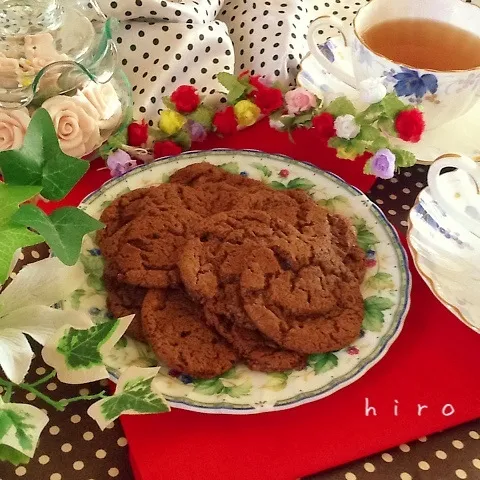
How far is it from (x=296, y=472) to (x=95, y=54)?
0.54 metres

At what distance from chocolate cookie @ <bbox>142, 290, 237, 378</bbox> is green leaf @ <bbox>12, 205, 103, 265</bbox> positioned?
18 centimetres

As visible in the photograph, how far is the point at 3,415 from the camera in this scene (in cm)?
38

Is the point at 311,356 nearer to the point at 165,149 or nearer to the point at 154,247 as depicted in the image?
the point at 154,247

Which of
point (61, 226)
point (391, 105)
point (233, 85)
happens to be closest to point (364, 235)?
point (391, 105)

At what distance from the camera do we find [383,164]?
78 cm

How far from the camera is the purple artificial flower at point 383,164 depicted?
2.56ft

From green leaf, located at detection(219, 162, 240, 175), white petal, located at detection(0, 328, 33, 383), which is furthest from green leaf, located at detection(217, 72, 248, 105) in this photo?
white petal, located at detection(0, 328, 33, 383)

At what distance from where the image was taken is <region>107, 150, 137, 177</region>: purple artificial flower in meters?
0.81

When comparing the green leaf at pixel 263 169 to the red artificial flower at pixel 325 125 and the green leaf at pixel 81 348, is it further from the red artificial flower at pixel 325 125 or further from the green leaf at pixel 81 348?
the green leaf at pixel 81 348

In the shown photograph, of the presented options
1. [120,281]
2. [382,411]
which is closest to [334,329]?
[382,411]

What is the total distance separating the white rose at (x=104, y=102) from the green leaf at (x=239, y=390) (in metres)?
0.40

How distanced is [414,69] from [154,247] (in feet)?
1.32

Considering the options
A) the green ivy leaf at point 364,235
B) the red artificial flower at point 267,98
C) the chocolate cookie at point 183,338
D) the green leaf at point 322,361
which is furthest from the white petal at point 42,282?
the red artificial flower at point 267,98

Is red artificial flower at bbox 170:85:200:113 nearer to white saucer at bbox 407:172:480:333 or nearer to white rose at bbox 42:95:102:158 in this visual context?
white rose at bbox 42:95:102:158
